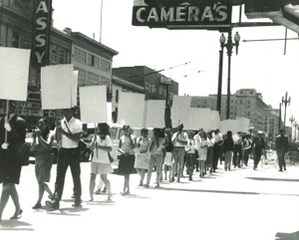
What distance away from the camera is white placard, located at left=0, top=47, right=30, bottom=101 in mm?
8734

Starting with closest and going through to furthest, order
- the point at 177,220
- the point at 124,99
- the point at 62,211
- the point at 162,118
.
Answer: the point at 177,220
the point at 62,211
the point at 124,99
the point at 162,118

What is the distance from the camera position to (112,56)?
61.3 meters

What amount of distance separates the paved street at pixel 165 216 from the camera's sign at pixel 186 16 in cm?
351

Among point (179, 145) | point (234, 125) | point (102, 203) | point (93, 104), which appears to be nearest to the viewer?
point (102, 203)

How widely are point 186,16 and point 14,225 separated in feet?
16.7

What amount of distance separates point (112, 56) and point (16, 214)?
Result: 2103 inches

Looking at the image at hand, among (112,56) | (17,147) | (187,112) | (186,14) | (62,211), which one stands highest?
(112,56)

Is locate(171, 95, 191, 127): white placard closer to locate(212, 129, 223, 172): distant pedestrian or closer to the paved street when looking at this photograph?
the paved street

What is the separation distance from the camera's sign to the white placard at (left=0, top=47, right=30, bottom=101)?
2854 mm

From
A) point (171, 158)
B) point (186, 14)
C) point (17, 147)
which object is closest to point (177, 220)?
point (17, 147)

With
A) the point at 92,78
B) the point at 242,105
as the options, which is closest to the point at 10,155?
the point at 92,78

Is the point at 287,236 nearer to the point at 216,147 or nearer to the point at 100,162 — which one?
the point at 100,162

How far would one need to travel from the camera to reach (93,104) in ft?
37.1

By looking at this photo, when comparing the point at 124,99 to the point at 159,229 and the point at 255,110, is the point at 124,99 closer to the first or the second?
the point at 159,229
